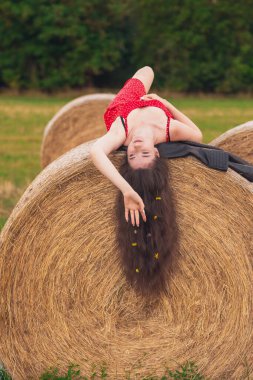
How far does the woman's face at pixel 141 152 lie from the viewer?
223 inches

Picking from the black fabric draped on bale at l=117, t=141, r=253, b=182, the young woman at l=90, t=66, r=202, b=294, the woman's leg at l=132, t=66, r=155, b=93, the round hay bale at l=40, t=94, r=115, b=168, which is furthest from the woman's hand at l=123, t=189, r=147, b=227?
the round hay bale at l=40, t=94, r=115, b=168

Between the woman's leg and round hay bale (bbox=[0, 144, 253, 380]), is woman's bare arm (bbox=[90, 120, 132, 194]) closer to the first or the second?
round hay bale (bbox=[0, 144, 253, 380])

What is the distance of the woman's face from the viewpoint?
566 centimetres

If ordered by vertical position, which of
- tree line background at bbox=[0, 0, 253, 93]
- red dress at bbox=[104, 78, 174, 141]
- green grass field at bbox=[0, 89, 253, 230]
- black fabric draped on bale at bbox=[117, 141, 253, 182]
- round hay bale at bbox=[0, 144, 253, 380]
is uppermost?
red dress at bbox=[104, 78, 174, 141]

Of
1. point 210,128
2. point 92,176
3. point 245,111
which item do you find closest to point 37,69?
point 245,111

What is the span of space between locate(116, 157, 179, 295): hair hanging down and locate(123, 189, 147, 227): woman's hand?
0.09 metres

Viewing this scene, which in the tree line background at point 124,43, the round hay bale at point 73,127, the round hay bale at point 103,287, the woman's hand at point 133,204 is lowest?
the tree line background at point 124,43

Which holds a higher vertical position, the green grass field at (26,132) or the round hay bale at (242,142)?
the round hay bale at (242,142)

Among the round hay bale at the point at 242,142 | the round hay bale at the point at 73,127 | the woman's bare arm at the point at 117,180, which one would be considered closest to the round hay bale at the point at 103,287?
the woman's bare arm at the point at 117,180

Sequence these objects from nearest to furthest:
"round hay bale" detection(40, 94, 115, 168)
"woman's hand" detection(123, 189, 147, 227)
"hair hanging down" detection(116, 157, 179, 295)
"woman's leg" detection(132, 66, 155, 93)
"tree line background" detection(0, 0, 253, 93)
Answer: "woman's hand" detection(123, 189, 147, 227), "hair hanging down" detection(116, 157, 179, 295), "woman's leg" detection(132, 66, 155, 93), "round hay bale" detection(40, 94, 115, 168), "tree line background" detection(0, 0, 253, 93)

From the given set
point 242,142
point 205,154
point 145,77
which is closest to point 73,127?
point 242,142

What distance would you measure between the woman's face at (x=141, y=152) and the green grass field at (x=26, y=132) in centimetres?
360

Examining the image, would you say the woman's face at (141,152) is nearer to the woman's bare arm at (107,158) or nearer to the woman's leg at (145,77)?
the woman's bare arm at (107,158)

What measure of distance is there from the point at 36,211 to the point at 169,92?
123 feet
